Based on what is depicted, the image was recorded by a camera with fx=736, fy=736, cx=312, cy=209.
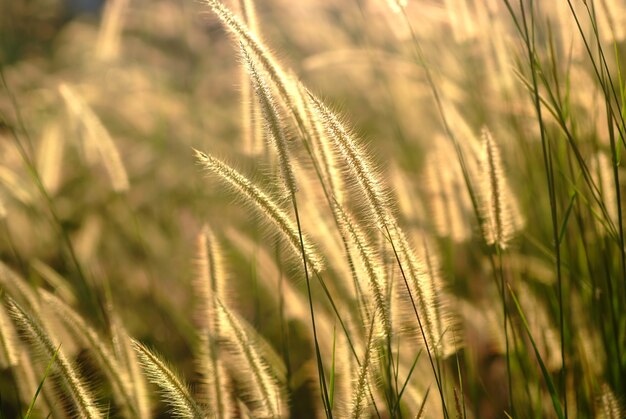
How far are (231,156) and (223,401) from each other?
212 cm

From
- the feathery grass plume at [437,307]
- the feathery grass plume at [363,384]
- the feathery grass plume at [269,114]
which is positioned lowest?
the feathery grass plume at [363,384]

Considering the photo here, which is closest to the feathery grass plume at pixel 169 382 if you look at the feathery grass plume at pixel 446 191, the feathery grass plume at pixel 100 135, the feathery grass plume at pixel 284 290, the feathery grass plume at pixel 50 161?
the feathery grass plume at pixel 284 290

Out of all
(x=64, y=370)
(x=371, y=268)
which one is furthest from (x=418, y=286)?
(x=64, y=370)

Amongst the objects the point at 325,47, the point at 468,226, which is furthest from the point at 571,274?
the point at 325,47

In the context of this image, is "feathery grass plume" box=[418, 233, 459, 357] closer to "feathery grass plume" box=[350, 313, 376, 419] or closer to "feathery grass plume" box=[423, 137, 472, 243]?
"feathery grass plume" box=[350, 313, 376, 419]

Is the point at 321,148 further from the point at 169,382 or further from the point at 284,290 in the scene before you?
the point at 284,290

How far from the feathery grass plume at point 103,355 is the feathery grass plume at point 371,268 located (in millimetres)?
411

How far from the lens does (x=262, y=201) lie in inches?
35.7

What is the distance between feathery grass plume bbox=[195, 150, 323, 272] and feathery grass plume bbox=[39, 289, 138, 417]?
33cm

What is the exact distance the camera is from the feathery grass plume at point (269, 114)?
0.87 meters

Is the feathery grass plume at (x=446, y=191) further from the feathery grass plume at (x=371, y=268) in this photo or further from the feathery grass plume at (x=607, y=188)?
the feathery grass plume at (x=371, y=268)

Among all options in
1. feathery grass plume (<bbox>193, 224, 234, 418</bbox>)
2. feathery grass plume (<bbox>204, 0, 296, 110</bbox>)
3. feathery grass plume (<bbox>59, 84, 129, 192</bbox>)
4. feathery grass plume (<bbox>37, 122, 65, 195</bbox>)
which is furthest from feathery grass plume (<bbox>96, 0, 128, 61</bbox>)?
feathery grass plume (<bbox>204, 0, 296, 110</bbox>)

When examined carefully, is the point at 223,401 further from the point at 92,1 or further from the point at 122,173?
the point at 92,1

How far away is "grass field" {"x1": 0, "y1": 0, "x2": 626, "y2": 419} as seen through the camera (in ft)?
3.18
